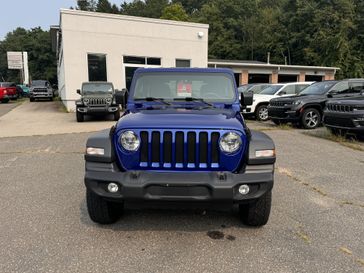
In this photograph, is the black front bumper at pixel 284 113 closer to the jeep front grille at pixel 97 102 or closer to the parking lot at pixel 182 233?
the parking lot at pixel 182 233

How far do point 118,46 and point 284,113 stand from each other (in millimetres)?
11642

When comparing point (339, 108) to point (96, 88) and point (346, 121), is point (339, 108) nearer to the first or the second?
point (346, 121)

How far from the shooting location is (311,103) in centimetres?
1205

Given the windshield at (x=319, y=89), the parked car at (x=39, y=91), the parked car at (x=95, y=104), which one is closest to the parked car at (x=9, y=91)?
the parked car at (x=39, y=91)

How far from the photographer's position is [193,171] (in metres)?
3.47

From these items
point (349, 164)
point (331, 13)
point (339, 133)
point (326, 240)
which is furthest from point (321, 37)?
point (326, 240)

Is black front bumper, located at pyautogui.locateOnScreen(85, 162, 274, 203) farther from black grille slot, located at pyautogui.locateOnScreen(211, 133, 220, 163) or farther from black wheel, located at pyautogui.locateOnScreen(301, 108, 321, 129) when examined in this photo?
black wheel, located at pyautogui.locateOnScreen(301, 108, 321, 129)

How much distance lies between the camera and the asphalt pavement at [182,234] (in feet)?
10.6

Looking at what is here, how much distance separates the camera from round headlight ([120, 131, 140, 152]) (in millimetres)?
3512

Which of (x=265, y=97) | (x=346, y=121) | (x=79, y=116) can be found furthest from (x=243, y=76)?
(x=346, y=121)

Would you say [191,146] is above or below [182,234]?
above

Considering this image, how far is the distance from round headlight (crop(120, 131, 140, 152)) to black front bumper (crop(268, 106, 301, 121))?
9.58 metres

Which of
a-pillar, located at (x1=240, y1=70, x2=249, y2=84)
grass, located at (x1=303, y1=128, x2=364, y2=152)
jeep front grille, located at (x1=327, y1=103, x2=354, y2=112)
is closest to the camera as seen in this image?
grass, located at (x1=303, y1=128, x2=364, y2=152)

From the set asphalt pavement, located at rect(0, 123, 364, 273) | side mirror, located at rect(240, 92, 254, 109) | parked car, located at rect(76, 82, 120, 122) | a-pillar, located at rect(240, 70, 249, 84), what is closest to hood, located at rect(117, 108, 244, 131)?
side mirror, located at rect(240, 92, 254, 109)
